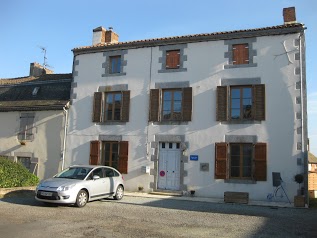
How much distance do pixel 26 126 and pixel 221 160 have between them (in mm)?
10383

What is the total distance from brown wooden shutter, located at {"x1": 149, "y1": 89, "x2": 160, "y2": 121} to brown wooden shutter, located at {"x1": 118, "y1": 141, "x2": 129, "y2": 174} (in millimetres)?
1747

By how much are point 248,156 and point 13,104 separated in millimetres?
12866

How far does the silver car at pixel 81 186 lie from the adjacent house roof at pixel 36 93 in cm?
640

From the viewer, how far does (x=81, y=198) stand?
10.6 m

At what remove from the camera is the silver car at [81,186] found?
33.5 ft

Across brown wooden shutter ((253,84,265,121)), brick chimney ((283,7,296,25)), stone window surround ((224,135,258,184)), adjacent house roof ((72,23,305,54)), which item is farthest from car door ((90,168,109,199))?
brick chimney ((283,7,296,25))

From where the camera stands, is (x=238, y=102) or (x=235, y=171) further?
(x=238, y=102)

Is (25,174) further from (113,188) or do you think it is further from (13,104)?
(13,104)

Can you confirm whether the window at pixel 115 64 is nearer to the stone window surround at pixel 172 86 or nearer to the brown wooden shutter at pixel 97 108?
A: the brown wooden shutter at pixel 97 108

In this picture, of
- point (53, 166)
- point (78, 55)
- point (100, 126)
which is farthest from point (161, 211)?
point (78, 55)

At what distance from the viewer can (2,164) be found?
12.9m

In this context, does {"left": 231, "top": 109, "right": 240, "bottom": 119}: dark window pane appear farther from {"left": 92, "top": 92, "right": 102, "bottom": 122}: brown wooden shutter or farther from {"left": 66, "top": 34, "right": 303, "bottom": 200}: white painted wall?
{"left": 92, "top": 92, "right": 102, "bottom": 122}: brown wooden shutter

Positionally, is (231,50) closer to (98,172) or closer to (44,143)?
(98,172)

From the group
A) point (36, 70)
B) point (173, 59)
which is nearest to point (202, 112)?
point (173, 59)
